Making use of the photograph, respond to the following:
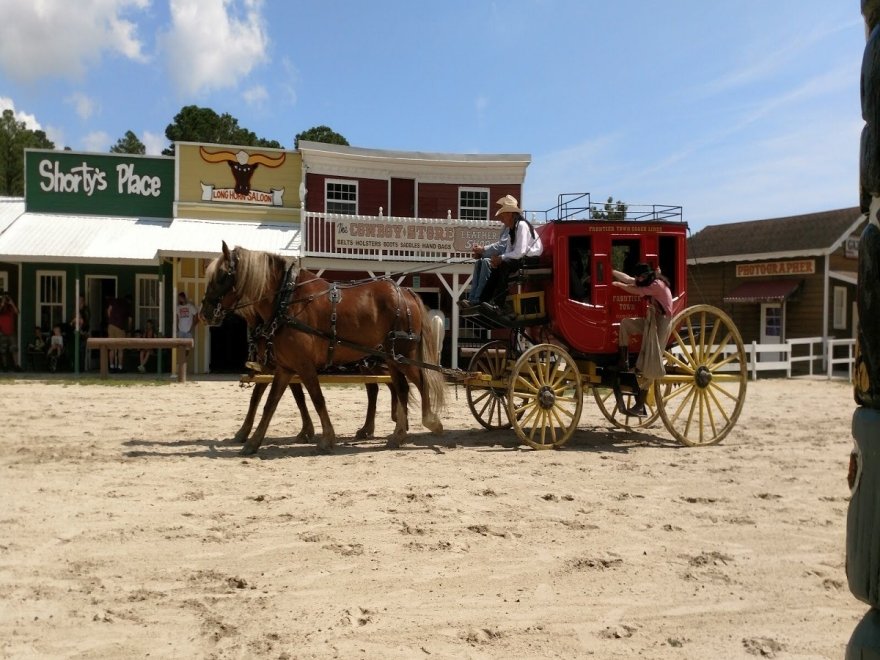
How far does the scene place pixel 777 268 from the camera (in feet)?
76.3

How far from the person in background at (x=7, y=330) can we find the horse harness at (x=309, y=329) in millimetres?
12290

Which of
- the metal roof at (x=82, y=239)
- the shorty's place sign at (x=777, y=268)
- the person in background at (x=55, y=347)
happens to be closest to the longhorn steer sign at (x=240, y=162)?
the metal roof at (x=82, y=239)

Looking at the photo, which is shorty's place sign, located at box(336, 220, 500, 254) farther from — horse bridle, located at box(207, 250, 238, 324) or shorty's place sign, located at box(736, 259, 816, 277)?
shorty's place sign, located at box(736, 259, 816, 277)

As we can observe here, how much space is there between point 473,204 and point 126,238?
936 cm

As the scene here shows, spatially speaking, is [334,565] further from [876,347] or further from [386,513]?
[876,347]

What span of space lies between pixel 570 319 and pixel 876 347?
20.0 ft

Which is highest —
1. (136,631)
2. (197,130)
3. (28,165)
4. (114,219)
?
(197,130)

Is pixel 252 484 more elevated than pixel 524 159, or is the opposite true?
pixel 524 159

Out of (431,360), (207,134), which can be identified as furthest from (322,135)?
(431,360)

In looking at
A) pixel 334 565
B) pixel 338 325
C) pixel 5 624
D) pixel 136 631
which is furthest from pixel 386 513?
pixel 338 325

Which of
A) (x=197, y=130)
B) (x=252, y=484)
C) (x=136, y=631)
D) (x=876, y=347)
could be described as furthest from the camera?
(x=197, y=130)

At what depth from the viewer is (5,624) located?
3.12 metres

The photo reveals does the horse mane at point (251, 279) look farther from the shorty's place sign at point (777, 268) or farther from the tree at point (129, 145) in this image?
the tree at point (129, 145)

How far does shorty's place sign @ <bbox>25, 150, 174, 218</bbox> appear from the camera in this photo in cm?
1838
